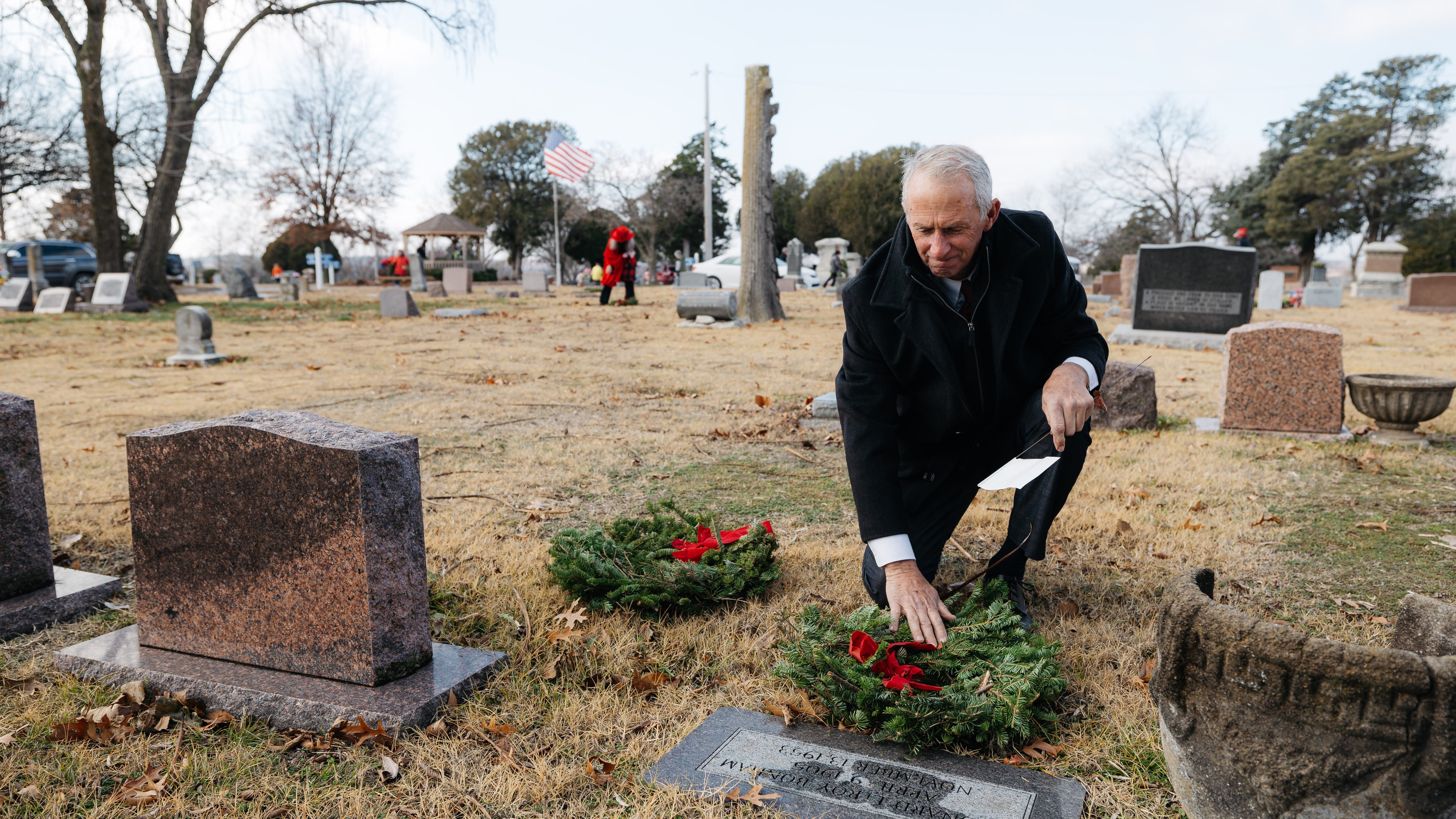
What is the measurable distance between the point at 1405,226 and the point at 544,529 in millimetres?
42806

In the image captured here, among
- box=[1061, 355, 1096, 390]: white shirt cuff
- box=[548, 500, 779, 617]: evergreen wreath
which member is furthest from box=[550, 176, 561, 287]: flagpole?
box=[1061, 355, 1096, 390]: white shirt cuff

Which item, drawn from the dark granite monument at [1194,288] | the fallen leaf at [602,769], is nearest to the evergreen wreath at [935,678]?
the fallen leaf at [602,769]

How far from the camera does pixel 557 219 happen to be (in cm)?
3672

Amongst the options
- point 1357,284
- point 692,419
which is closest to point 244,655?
point 692,419

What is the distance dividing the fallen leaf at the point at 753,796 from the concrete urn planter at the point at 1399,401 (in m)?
5.50

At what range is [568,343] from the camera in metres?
12.6

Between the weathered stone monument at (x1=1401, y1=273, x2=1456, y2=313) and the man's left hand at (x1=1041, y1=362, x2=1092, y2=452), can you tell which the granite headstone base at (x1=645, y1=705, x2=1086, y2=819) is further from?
the weathered stone monument at (x1=1401, y1=273, x2=1456, y2=313)

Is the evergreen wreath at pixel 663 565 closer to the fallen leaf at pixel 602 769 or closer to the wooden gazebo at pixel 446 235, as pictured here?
the fallen leaf at pixel 602 769

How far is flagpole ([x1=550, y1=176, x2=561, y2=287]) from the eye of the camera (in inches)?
1499

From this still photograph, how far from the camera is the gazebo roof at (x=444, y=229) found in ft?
104

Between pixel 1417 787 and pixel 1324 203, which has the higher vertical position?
pixel 1324 203

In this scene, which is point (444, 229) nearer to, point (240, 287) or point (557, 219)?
point (557, 219)

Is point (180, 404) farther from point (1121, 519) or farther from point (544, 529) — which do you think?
point (1121, 519)

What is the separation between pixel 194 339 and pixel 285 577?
941 centimetres
